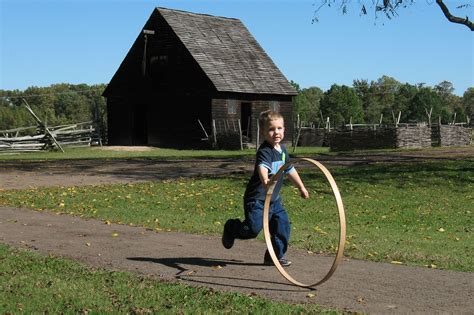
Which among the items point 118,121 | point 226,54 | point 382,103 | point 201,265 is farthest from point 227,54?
point 382,103

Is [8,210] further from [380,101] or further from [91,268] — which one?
[380,101]

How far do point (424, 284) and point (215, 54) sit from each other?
3796 centimetres

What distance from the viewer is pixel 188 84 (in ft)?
139

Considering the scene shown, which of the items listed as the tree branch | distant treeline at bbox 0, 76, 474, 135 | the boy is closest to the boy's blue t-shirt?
the boy

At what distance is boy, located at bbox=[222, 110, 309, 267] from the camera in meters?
6.96

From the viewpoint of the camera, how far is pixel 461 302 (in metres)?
5.87

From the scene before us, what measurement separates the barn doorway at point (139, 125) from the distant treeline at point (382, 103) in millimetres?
37400

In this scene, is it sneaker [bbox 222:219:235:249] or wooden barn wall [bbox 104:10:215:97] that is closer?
sneaker [bbox 222:219:235:249]

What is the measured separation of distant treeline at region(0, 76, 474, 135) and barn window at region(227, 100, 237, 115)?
58.8 meters

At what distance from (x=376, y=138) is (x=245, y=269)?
1339 inches

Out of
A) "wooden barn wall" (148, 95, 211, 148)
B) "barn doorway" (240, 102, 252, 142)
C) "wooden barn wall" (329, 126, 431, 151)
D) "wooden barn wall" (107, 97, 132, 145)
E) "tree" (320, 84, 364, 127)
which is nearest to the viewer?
"wooden barn wall" (329, 126, 431, 151)

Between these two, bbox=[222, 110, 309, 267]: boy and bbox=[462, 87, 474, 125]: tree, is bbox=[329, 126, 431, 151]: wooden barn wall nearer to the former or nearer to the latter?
Result: bbox=[222, 110, 309, 267]: boy

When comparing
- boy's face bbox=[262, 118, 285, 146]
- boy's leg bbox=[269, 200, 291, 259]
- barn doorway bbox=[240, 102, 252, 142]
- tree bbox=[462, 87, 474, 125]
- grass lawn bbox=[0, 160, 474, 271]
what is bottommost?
grass lawn bbox=[0, 160, 474, 271]

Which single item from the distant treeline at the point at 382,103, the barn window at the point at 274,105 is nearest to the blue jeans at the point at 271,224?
the barn window at the point at 274,105
